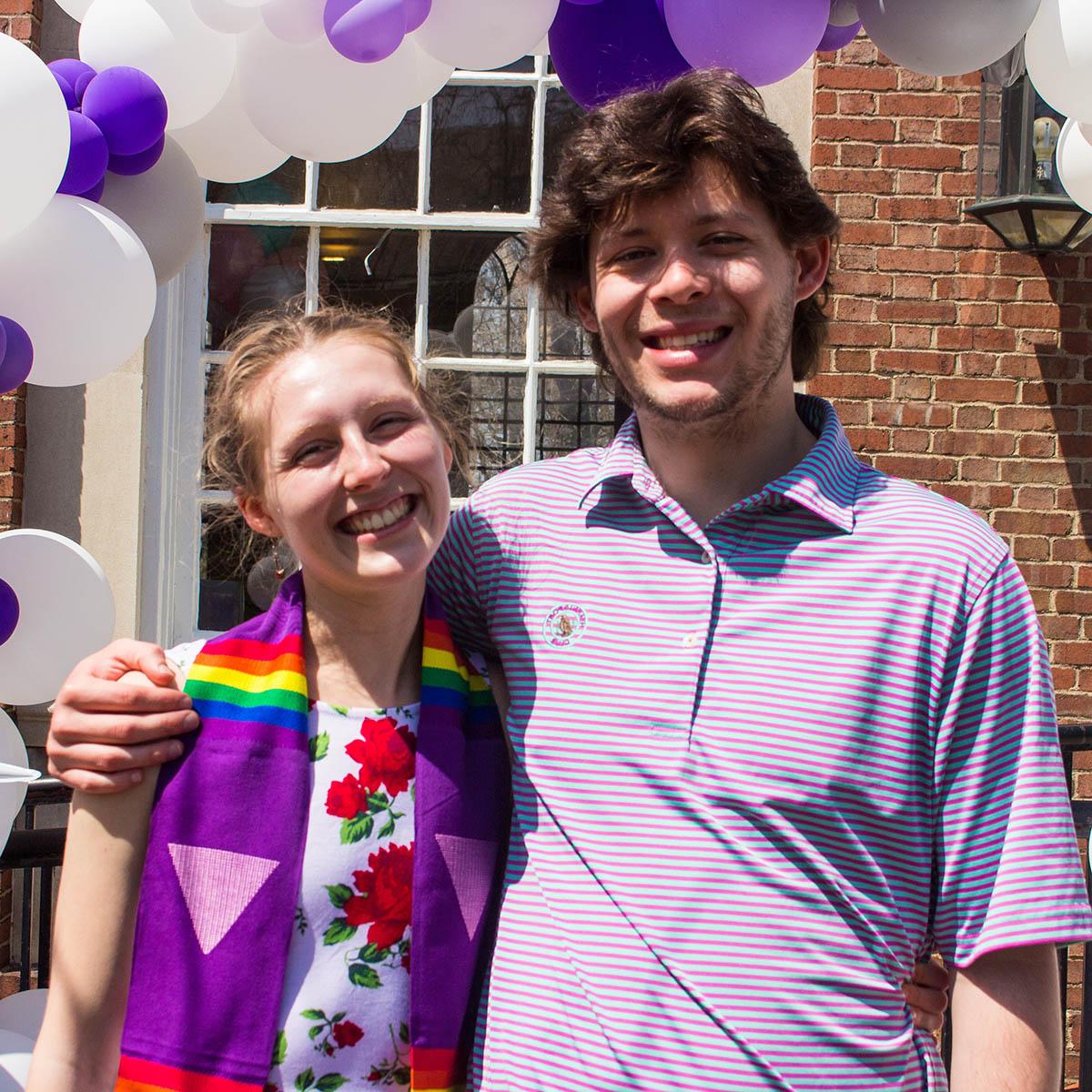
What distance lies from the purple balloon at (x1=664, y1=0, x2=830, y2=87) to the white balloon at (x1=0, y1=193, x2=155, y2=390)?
981 mm

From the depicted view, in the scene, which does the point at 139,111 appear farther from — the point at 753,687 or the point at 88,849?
the point at 753,687

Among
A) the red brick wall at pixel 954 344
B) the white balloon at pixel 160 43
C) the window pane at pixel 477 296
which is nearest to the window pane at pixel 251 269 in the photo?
the window pane at pixel 477 296

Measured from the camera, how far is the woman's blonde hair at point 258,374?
73.6 inches

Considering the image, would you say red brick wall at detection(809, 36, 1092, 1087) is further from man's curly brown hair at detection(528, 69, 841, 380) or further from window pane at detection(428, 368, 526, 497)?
man's curly brown hair at detection(528, 69, 841, 380)

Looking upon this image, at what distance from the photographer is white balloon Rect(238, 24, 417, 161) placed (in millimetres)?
2205

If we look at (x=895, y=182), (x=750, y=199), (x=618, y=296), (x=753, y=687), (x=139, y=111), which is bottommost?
(x=753, y=687)

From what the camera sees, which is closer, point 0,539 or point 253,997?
point 253,997

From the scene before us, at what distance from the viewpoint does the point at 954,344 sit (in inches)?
172

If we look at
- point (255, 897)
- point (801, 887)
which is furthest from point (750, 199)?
point (255, 897)

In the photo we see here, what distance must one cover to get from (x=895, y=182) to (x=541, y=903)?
11.2ft

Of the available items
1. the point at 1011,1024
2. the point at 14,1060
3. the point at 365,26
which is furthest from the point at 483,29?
the point at 14,1060

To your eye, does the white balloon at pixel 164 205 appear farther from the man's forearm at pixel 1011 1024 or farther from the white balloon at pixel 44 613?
the man's forearm at pixel 1011 1024

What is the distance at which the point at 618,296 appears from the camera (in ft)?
6.23

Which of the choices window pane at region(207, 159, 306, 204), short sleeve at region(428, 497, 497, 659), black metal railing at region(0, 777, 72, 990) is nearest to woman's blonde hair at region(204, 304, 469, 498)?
short sleeve at region(428, 497, 497, 659)
